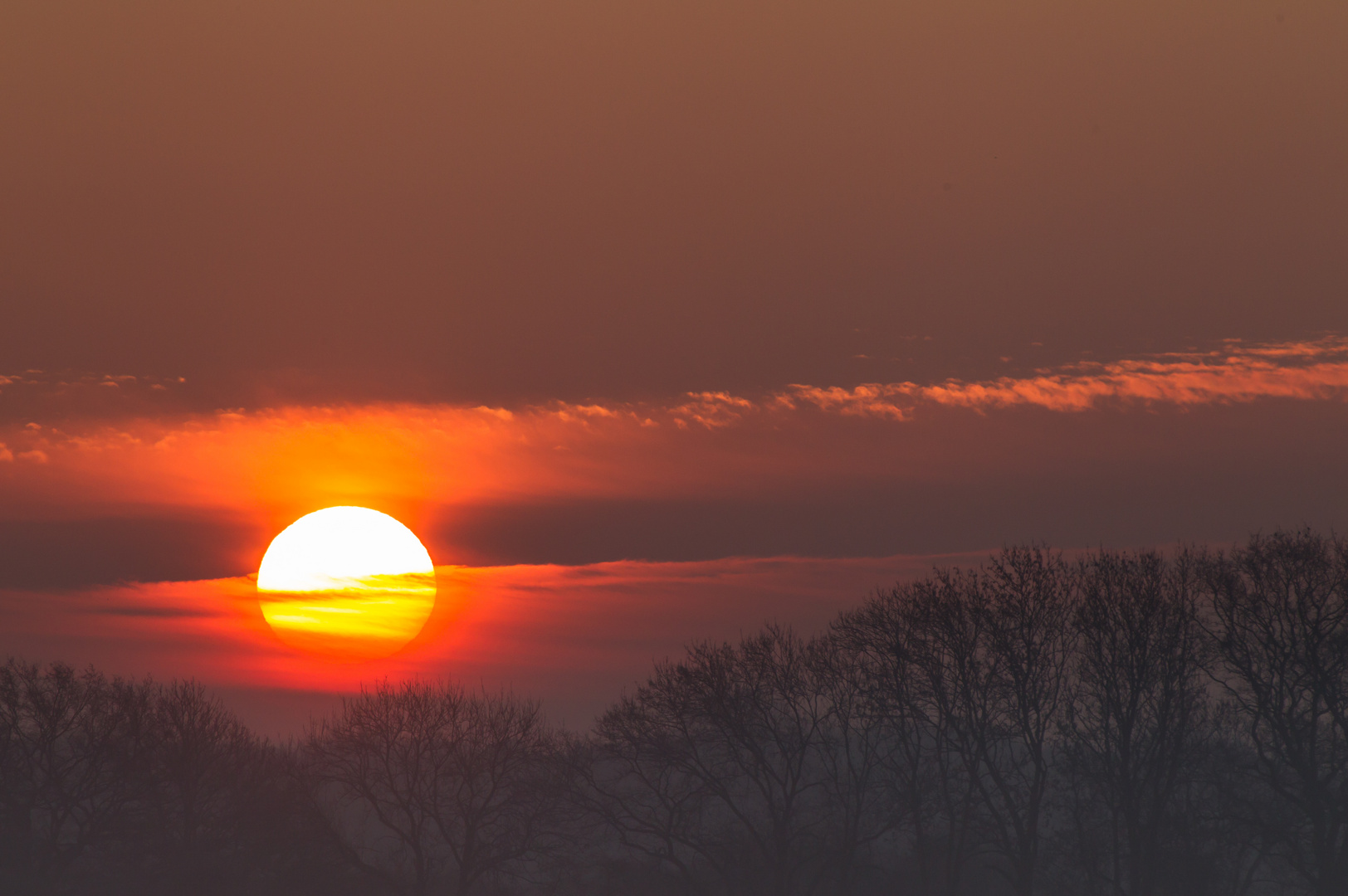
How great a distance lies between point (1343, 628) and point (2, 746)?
79.1m

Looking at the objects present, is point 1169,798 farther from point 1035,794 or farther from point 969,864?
point 969,864

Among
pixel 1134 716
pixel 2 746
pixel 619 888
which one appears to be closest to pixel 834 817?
pixel 619 888

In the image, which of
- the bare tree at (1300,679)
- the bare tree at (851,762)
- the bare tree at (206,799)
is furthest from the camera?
the bare tree at (206,799)

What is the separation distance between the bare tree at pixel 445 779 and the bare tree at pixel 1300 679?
43.6 meters

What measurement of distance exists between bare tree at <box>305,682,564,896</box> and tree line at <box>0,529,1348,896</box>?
24 centimetres

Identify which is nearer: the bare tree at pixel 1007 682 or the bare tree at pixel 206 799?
the bare tree at pixel 1007 682

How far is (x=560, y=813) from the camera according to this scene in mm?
75000

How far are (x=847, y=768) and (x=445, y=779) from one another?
32.2 m

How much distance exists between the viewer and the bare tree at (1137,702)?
159ft

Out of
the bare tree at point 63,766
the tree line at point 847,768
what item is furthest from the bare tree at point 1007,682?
the bare tree at point 63,766

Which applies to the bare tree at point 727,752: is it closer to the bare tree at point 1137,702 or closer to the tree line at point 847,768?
the tree line at point 847,768

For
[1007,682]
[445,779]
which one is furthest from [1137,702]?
[445,779]

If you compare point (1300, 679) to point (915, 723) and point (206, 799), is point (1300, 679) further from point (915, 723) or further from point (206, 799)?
point (206, 799)

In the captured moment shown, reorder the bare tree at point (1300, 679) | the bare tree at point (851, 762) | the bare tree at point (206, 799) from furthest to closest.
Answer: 1. the bare tree at point (206, 799)
2. the bare tree at point (851, 762)
3. the bare tree at point (1300, 679)
